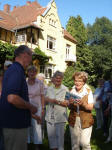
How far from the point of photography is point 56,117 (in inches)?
161

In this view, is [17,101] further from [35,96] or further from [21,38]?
[21,38]

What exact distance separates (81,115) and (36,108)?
4.34 feet

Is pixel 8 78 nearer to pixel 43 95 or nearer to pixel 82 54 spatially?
pixel 43 95

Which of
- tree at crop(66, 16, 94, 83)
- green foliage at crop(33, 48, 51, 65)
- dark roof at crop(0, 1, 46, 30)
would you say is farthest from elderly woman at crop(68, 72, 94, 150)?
tree at crop(66, 16, 94, 83)

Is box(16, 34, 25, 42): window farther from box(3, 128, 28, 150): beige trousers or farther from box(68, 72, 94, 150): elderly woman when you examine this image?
box(3, 128, 28, 150): beige trousers

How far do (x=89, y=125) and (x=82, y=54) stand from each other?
3193cm

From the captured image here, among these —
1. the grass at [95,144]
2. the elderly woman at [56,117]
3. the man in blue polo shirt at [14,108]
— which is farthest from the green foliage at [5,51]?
the man in blue polo shirt at [14,108]

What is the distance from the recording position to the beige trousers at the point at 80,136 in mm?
3490

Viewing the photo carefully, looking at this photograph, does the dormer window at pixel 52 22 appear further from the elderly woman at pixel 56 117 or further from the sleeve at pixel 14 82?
the sleeve at pixel 14 82

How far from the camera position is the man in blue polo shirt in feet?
7.44

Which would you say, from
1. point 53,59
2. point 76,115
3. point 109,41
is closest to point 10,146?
point 76,115

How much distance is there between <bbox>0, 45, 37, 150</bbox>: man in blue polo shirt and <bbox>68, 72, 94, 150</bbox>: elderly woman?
1.33m

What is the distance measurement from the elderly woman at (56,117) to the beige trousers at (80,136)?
47 cm

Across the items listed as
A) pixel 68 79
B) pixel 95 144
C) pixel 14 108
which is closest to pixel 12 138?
pixel 14 108
